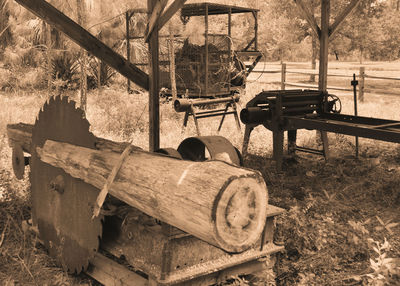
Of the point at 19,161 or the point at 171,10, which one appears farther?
the point at 171,10

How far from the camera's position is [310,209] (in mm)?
5574

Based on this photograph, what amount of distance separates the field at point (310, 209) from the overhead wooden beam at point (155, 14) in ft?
7.77

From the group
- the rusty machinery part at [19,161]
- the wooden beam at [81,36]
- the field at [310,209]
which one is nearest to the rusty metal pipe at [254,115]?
the field at [310,209]

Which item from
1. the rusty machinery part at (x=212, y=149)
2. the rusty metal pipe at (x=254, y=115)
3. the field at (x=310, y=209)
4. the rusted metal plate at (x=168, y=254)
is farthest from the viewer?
the rusty metal pipe at (x=254, y=115)

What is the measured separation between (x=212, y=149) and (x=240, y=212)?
5.34ft

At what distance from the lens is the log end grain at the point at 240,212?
8.07 feet

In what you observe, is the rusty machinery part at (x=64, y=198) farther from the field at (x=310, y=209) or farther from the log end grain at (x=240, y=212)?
the log end grain at (x=240, y=212)

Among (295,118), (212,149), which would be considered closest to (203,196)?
(212,149)

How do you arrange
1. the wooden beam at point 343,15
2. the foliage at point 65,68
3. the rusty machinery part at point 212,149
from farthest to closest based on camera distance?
1. the foliage at point 65,68
2. the wooden beam at point 343,15
3. the rusty machinery part at point 212,149

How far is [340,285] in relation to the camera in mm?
3949

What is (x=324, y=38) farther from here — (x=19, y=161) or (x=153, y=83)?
(x=19, y=161)

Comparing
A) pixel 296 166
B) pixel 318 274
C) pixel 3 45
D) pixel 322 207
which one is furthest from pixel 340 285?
pixel 3 45

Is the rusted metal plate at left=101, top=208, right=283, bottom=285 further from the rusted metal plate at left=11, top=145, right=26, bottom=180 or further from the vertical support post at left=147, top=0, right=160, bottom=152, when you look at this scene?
the vertical support post at left=147, top=0, right=160, bottom=152

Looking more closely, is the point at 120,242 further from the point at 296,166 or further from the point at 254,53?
the point at 254,53
